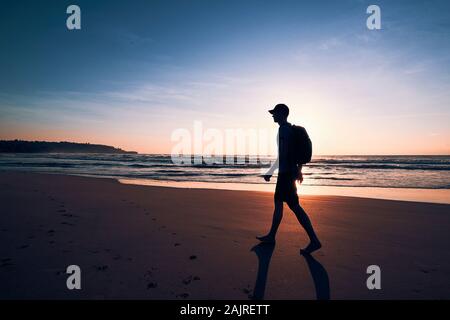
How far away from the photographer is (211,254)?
13.5 feet

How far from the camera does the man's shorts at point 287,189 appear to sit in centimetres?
436

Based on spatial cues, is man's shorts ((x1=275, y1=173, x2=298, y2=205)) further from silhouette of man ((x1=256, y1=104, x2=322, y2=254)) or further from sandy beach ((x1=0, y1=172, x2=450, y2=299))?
sandy beach ((x1=0, y1=172, x2=450, y2=299))

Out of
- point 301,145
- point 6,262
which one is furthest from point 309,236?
point 6,262

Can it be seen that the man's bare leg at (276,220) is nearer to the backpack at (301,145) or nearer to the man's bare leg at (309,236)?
the man's bare leg at (309,236)

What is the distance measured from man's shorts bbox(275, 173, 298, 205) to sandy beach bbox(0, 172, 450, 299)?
0.79 m

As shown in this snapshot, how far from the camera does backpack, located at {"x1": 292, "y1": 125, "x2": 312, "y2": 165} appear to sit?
427cm

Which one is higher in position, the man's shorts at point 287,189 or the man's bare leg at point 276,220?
the man's shorts at point 287,189

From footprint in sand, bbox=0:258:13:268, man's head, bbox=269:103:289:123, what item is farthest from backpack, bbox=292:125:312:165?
footprint in sand, bbox=0:258:13:268

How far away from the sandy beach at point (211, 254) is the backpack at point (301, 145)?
1.43 metres

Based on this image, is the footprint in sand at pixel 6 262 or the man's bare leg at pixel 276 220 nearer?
the footprint in sand at pixel 6 262

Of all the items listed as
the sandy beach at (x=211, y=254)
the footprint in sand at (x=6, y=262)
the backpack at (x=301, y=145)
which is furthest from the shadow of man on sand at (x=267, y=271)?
the footprint in sand at (x=6, y=262)

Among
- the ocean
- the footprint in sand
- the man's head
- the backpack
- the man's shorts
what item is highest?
the man's head

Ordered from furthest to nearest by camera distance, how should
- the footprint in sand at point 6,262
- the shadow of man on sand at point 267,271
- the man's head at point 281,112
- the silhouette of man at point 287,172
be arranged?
1. the man's head at point 281,112
2. the silhouette of man at point 287,172
3. the footprint in sand at point 6,262
4. the shadow of man on sand at point 267,271
